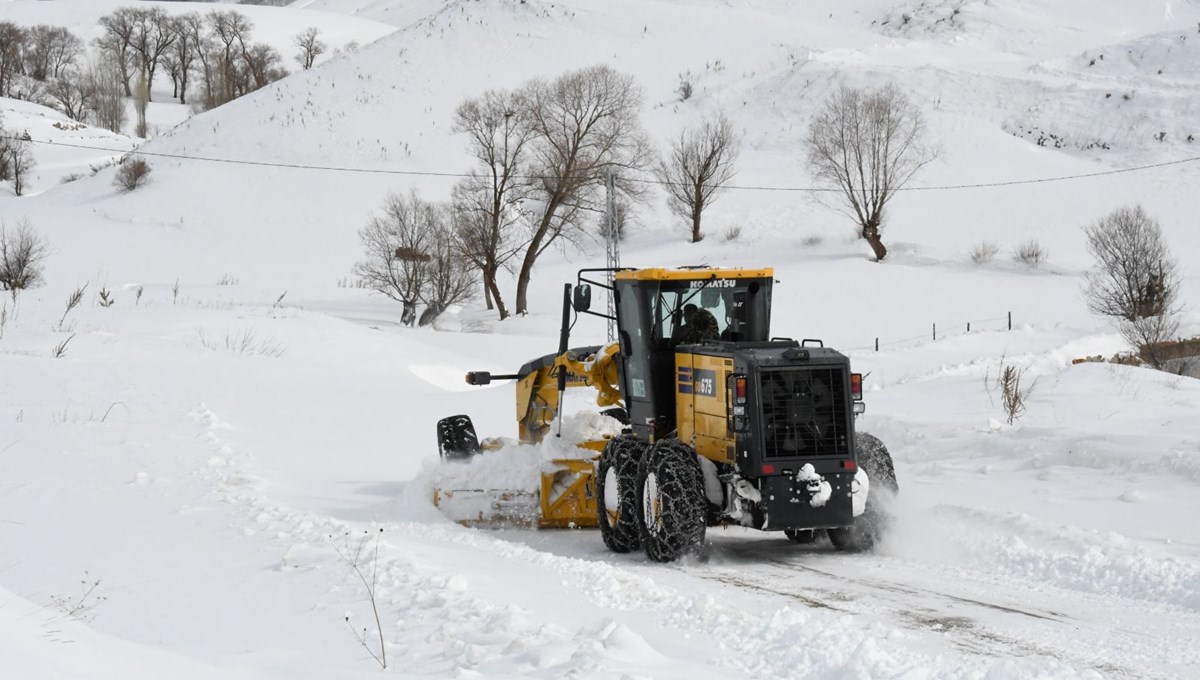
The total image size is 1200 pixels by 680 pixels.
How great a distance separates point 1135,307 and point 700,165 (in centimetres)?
2471

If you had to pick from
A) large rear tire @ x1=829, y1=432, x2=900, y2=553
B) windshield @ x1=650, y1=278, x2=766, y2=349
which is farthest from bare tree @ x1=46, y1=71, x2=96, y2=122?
large rear tire @ x1=829, y1=432, x2=900, y2=553

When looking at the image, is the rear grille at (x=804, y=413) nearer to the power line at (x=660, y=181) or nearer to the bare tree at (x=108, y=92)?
the power line at (x=660, y=181)

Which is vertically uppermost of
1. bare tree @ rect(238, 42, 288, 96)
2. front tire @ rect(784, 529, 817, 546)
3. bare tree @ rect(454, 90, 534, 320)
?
bare tree @ rect(238, 42, 288, 96)

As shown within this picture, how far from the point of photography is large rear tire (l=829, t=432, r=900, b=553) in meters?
10.8

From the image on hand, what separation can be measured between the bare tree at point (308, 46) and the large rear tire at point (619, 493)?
109 meters

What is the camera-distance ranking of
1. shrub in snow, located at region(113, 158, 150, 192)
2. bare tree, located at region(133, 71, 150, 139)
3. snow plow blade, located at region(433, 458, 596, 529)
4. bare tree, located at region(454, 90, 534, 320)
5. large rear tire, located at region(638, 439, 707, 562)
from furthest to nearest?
bare tree, located at region(133, 71, 150, 139)
shrub in snow, located at region(113, 158, 150, 192)
bare tree, located at region(454, 90, 534, 320)
snow plow blade, located at region(433, 458, 596, 529)
large rear tire, located at region(638, 439, 707, 562)

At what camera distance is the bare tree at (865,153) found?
5441 centimetres

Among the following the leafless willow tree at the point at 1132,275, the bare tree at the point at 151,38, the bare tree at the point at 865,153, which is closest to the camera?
the leafless willow tree at the point at 1132,275

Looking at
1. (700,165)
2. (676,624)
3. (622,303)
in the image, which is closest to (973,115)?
(700,165)

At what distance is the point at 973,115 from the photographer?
6688 cm

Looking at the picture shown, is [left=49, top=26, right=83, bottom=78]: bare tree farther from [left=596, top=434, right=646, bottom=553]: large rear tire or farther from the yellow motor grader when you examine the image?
[left=596, top=434, right=646, bottom=553]: large rear tire

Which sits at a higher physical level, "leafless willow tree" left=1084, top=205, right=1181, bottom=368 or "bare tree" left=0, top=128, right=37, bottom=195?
"bare tree" left=0, top=128, right=37, bottom=195

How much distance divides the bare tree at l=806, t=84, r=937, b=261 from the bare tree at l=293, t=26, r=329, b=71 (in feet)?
231

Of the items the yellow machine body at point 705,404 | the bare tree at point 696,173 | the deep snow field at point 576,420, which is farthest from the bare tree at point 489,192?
the yellow machine body at point 705,404
